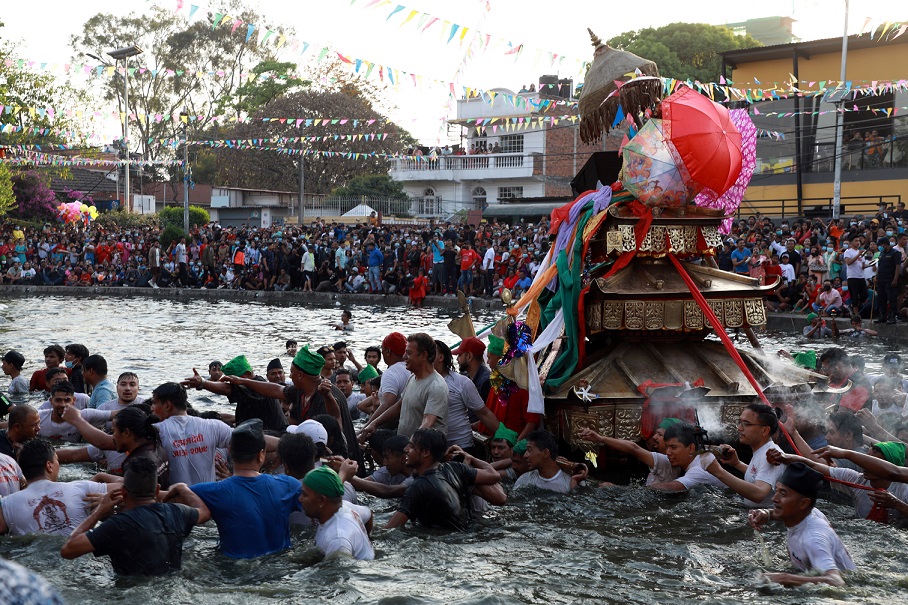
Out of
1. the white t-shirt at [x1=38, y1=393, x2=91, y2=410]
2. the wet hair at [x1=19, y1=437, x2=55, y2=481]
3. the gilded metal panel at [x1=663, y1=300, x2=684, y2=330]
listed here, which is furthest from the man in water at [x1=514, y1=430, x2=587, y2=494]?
the white t-shirt at [x1=38, y1=393, x2=91, y2=410]

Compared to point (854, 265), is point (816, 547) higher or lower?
lower

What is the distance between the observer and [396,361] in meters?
8.59

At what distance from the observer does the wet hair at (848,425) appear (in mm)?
6922

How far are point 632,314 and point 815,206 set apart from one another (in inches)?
937

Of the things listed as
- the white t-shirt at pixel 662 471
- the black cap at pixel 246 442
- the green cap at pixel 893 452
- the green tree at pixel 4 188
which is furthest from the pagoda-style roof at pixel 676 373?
the green tree at pixel 4 188

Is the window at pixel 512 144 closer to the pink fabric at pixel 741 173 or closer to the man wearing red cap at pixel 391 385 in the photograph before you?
the pink fabric at pixel 741 173

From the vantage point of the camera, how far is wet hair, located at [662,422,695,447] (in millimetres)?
6664

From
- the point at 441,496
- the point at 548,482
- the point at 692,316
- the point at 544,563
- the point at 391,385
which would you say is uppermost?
the point at 692,316

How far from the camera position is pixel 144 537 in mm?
5012

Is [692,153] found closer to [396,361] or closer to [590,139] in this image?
[590,139]

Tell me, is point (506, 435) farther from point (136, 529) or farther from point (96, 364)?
point (96, 364)

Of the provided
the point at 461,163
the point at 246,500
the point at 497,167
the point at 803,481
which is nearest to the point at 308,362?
the point at 246,500

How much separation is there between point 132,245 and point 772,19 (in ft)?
107

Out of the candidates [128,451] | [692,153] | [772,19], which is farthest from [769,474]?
[772,19]
